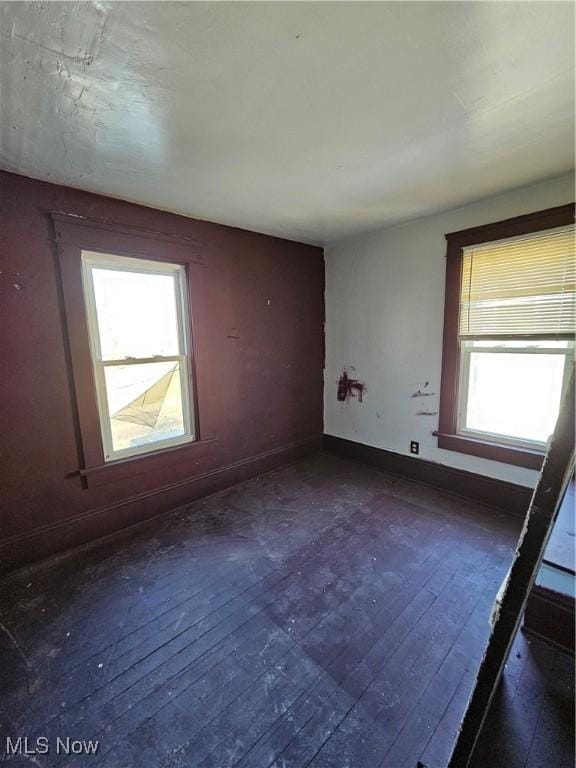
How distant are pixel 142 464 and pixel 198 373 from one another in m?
0.83

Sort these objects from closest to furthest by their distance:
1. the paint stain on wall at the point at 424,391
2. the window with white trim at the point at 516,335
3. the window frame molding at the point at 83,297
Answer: the window frame molding at the point at 83,297, the window with white trim at the point at 516,335, the paint stain on wall at the point at 424,391

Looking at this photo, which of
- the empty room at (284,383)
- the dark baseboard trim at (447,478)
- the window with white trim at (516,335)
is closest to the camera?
the empty room at (284,383)

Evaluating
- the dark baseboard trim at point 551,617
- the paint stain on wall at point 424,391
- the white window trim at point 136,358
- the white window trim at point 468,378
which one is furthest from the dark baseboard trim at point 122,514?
the dark baseboard trim at point 551,617

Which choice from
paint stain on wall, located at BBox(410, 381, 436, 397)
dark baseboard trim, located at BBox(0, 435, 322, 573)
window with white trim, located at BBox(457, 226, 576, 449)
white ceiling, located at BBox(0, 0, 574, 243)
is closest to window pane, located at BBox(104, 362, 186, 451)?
dark baseboard trim, located at BBox(0, 435, 322, 573)

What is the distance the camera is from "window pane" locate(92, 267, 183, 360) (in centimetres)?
228

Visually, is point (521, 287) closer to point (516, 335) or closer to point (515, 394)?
point (516, 335)

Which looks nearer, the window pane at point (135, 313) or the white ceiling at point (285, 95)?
the white ceiling at point (285, 95)

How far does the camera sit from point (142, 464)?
2.49m

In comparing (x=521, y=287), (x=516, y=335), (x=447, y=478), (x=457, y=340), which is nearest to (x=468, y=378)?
(x=457, y=340)

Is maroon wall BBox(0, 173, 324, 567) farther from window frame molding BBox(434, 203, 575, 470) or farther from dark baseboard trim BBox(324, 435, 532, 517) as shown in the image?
window frame molding BBox(434, 203, 575, 470)

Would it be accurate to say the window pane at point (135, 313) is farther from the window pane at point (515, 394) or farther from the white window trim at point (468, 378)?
the window pane at point (515, 394)

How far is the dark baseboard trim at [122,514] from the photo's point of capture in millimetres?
2027

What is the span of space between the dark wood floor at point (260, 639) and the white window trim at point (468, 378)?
0.59m

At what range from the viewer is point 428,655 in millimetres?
1456
